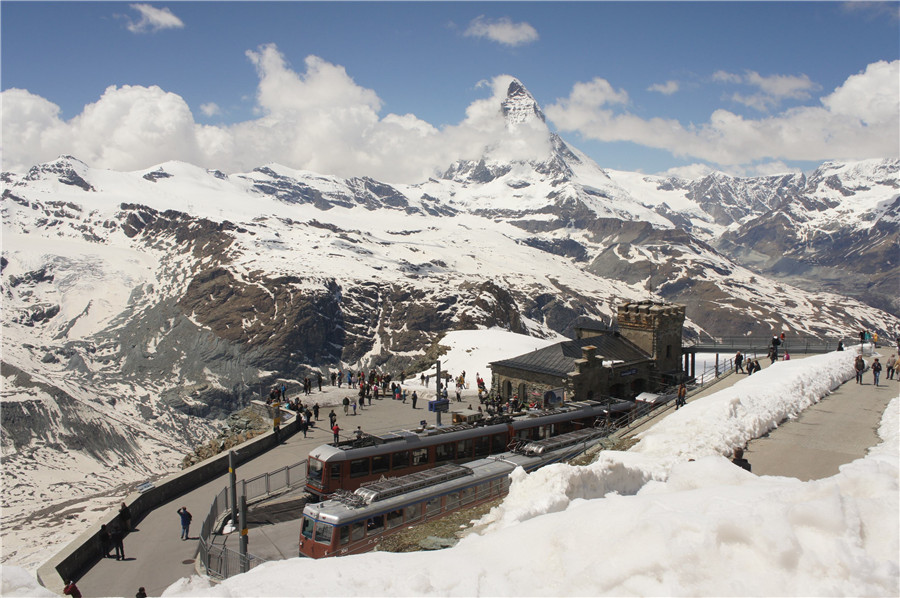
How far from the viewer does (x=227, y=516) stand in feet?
70.5

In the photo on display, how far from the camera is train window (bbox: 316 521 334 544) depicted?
16312 millimetres

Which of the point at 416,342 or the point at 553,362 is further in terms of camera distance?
the point at 416,342

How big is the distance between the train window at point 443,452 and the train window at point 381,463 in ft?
8.04

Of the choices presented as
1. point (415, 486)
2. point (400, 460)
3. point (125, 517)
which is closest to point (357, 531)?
point (415, 486)

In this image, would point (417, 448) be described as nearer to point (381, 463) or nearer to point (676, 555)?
point (381, 463)

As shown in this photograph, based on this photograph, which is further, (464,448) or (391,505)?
(464,448)

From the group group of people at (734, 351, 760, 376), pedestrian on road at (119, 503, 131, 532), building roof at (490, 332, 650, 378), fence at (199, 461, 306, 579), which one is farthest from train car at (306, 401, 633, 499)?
group of people at (734, 351, 760, 376)

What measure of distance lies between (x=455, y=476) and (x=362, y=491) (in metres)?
3.58

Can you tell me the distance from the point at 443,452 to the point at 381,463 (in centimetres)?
316

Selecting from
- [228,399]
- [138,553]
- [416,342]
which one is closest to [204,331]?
[228,399]

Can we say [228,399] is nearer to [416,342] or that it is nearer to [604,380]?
[416,342]

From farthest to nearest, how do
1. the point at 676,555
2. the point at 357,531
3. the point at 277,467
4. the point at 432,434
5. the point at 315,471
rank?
the point at 277,467
the point at 432,434
the point at 315,471
the point at 357,531
the point at 676,555

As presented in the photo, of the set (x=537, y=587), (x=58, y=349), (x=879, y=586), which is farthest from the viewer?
(x=58, y=349)

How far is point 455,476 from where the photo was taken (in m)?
19.7
